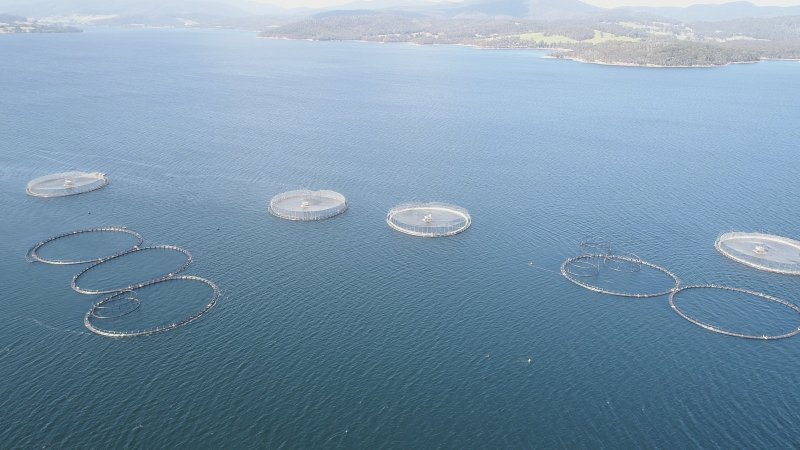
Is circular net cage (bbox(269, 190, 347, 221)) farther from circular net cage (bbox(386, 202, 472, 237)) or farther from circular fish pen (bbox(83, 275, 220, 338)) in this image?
circular fish pen (bbox(83, 275, 220, 338))

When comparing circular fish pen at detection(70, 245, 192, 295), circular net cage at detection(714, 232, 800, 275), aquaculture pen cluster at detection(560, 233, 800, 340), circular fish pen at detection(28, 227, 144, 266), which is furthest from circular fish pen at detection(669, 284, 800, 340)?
circular fish pen at detection(28, 227, 144, 266)

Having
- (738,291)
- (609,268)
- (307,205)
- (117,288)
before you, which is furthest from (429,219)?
(117,288)

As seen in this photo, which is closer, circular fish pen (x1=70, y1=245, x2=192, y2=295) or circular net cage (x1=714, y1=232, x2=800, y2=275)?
circular fish pen (x1=70, y1=245, x2=192, y2=295)

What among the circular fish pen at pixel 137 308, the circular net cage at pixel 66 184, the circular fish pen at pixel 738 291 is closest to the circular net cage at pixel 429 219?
the circular fish pen at pixel 137 308

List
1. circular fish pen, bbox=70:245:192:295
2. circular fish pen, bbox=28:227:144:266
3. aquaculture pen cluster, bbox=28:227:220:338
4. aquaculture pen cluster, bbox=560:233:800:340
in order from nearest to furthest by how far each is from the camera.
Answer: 1. aquaculture pen cluster, bbox=28:227:220:338
2. aquaculture pen cluster, bbox=560:233:800:340
3. circular fish pen, bbox=70:245:192:295
4. circular fish pen, bbox=28:227:144:266

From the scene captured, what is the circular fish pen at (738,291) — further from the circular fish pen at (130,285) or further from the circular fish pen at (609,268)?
the circular fish pen at (130,285)
